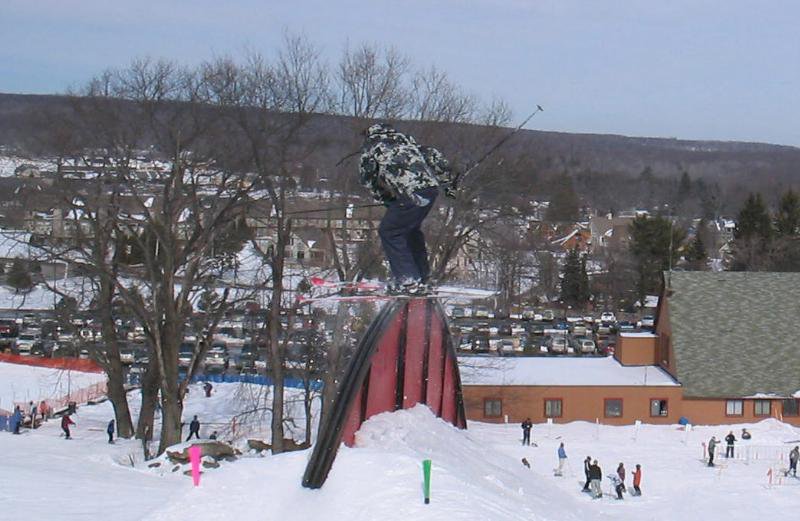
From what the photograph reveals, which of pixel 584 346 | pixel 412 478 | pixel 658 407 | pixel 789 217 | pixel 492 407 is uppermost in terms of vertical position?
pixel 789 217

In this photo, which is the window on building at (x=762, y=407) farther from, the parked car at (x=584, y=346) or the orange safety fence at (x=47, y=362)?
the orange safety fence at (x=47, y=362)

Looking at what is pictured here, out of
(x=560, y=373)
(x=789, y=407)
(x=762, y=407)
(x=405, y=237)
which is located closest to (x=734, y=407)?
(x=762, y=407)

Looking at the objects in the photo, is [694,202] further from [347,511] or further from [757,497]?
[347,511]

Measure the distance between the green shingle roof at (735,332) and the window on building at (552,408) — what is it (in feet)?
13.9

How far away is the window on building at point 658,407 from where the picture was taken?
30562 mm

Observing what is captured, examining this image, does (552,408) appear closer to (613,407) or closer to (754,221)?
(613,407)

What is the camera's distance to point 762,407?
3080 centimetres

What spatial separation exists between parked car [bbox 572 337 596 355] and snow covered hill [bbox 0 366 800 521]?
17307 mm

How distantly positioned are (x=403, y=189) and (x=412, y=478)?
336 cm

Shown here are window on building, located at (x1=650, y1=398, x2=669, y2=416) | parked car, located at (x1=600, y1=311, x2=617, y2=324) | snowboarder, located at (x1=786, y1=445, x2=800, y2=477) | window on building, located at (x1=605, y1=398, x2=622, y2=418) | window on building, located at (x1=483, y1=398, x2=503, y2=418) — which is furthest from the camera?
parked car, located at (x1=600, y1=311, x2=617, y2=324)

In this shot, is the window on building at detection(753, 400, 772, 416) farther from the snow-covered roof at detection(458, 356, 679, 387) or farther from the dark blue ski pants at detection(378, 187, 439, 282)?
the dark blue ski pants at detection(378, 187, 439, 282)

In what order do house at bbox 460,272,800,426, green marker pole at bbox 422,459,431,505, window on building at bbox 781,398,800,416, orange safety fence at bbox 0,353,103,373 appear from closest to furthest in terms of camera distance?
green marker pole at bbox 422,459,431,505
house at bbox 460,272,800,426
window on building at bbox 781,398,800,416
orange safety fence at bbox 0,353,103,373

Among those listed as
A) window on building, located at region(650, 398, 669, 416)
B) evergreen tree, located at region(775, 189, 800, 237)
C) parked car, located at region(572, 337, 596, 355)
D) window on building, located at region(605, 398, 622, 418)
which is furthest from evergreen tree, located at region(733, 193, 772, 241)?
window on building, located at region(605, 398, 622, 418)

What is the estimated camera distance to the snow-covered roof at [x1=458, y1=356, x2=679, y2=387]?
30594 mm
